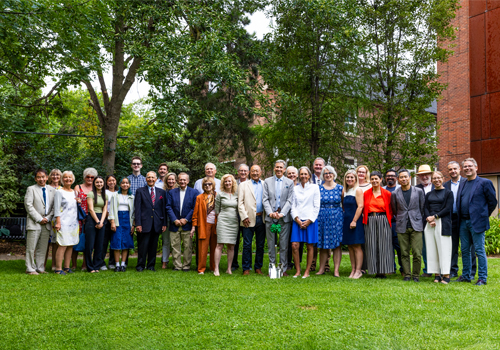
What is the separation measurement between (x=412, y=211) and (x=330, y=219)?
1539 mm

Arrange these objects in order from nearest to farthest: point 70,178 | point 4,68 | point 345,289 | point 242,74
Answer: point 345,289 < point 70,178 < point 4,68 < point 242,74

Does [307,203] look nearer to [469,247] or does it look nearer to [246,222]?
[246,222]

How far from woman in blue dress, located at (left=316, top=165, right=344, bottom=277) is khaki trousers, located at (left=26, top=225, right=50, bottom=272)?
5588 millimetres

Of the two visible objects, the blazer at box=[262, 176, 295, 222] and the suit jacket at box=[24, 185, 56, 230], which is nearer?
the blazer at box=[262, 176, 295, 222]

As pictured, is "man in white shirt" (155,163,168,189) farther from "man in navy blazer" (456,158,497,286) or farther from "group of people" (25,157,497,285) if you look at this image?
"man in navy blazer" (456,158,497,286)

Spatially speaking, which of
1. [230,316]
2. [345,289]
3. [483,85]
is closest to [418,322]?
[345,289]

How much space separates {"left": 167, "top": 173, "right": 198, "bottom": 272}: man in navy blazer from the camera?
979cm

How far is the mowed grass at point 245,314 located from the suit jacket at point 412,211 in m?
1.08

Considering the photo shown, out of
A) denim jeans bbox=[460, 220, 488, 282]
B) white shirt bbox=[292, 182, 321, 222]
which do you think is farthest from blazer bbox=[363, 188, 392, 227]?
denim jeans bbox=[460, 220, 488, 282]

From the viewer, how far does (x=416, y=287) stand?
776 centimetres

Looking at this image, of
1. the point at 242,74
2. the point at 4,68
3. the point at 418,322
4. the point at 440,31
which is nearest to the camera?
the point at 418,322

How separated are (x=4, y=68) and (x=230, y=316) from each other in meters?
10.3

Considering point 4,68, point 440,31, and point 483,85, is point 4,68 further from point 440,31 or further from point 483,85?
point 483,85

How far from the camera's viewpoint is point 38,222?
9.27 meters
